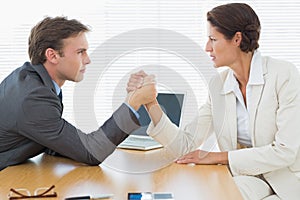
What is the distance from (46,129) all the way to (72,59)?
0.37 m

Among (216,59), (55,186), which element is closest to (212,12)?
(216,59)

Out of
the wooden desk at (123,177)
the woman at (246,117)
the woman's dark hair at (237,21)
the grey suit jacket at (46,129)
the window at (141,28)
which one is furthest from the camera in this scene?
the window at (141,28)

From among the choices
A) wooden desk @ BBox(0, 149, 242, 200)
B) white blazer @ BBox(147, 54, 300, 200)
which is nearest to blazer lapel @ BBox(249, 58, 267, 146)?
white blazer @ BBox(147, 54, 300, 200)

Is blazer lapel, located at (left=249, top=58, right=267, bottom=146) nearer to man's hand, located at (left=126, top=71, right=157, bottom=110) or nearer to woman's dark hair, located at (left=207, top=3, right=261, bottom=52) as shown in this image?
woman's dark hair, located at (left=207, top=3, right=261, bottom=52)

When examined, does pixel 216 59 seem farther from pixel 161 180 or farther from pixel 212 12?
pixel 161 180

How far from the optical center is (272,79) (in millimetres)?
2211

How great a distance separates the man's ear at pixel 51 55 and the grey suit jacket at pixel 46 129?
0.47ft

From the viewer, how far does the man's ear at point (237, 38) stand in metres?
2.24

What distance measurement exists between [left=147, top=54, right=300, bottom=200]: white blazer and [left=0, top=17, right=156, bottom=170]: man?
0.71 feet

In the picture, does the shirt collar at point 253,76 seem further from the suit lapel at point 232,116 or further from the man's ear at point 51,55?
the man's ear at point 51,55

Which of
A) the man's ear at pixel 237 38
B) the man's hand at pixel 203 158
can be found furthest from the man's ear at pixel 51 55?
the man's ear at pixel 237 38

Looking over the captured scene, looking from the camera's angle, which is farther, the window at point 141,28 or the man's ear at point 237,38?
the window at point 141,28

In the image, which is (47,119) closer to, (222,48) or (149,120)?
(149,120)

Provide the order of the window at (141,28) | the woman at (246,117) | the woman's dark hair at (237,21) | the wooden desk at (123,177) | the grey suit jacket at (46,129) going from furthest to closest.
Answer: the window at (141,28), the woman's dark hair at (237,21), the woman at (246,117), the grey suit jacket at (46,129), the wooden desk at (123,177)
